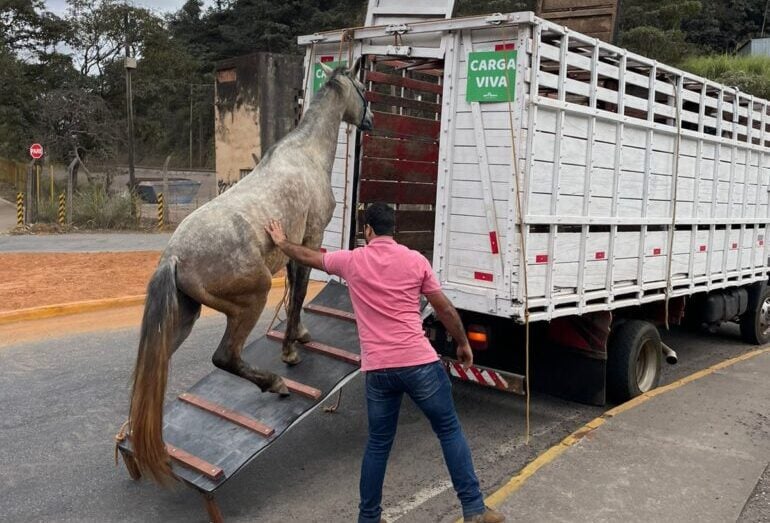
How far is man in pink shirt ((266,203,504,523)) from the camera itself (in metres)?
3.33

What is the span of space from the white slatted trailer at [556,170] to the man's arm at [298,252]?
151cm

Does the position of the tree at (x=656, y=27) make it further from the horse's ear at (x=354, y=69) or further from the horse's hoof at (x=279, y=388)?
the horse's hoof at (x=279, y=388)

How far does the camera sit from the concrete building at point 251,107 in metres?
21.6

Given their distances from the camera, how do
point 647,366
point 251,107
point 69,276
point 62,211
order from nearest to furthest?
point 647,366, point 69,276, point 62,211, point 251,107

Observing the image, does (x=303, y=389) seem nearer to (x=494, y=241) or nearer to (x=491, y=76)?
(x=494, y=241)

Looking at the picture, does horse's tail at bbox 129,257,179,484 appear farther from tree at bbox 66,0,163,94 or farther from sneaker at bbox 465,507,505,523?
tree at bbox 66,0,163,94

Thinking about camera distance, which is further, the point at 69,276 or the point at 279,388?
the point at 69,276

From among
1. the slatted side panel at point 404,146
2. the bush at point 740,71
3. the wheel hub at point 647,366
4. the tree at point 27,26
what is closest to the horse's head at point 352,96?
the slatted side panel at point 404,146

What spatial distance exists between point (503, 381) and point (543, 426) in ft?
2.09

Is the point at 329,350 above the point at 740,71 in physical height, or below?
below

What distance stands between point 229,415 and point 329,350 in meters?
0.87

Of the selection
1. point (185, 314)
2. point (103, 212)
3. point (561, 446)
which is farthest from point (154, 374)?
point (103, 212)

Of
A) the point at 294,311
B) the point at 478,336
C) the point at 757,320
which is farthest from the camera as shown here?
the point at 757,320

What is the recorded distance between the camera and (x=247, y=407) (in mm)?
4254
